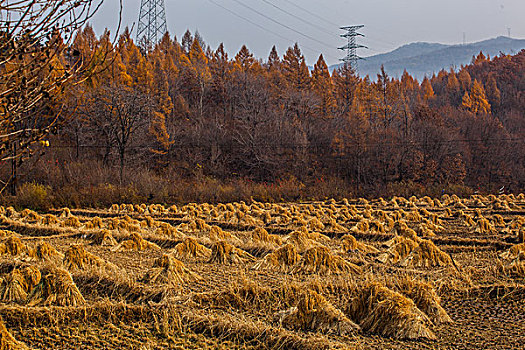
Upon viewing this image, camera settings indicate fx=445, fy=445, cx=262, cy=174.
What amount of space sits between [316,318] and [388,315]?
2.37ft

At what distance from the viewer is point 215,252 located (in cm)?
757

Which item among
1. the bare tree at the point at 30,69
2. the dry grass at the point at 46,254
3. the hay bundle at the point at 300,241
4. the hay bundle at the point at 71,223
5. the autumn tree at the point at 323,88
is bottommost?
the hay bundle at the point at 71,223

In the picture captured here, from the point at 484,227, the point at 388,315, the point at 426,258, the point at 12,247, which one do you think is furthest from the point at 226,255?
the point at 484,227

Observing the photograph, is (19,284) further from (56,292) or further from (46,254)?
(46,254)

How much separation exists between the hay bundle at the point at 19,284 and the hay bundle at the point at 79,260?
82cm

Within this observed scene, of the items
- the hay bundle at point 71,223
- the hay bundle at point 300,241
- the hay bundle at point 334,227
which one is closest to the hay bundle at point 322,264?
the hay bundle at point 300,241

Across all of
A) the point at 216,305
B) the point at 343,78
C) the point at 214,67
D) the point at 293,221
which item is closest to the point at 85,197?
the point at 293,221

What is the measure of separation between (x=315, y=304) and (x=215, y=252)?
3180 mm

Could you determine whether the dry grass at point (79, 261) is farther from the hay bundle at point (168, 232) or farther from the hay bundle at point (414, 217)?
the hay bundle at point (414, 217)

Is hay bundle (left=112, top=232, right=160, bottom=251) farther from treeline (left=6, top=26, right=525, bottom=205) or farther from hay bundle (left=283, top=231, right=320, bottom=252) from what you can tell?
treeline (left=6, top=26, right=525, bottom=205)

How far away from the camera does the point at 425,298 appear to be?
494cm

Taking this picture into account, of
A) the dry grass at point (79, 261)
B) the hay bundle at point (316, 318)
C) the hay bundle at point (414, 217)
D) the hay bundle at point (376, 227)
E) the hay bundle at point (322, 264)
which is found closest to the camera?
the hay bundle at point (316, 318)

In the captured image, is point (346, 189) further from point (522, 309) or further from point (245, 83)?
→ point (522, 309)

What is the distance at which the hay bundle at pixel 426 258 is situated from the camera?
7.18 meters
